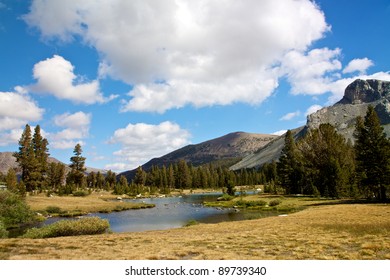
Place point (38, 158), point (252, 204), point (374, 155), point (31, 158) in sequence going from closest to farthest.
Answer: point (374, 155), point (252, 204), point (31, 158), point (38, 158)

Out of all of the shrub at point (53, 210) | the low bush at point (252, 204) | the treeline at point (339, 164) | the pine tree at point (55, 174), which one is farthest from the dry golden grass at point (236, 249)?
the pine tree at point (55, 174)

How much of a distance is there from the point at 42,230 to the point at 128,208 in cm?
4904

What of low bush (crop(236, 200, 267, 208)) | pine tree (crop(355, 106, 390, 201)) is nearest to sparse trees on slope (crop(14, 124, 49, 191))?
low bush (crop(236, 200, 267, 208))

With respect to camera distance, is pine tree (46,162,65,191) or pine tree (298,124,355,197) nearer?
pine tree (298,124,355,197)

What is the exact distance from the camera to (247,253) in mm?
14500

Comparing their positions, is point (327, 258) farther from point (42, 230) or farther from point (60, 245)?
point (42, 230)

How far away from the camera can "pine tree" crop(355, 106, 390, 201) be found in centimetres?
4850

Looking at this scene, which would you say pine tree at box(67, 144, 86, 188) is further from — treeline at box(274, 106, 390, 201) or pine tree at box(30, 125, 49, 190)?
treeline at box(274, 106, 390, 201)

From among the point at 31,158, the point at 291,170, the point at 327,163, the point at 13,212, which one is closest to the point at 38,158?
the point at 31,158

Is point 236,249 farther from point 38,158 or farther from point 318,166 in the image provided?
point 38,158

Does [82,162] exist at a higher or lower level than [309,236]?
higher

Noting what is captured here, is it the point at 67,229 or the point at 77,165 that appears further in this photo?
the point at 77,165

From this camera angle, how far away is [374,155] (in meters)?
49.9
